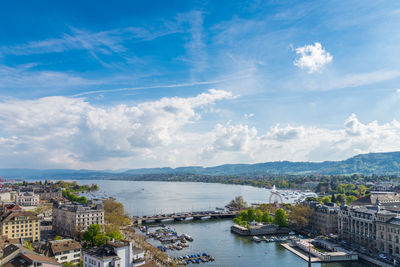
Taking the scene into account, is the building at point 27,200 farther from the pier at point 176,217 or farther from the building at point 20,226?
the building at point 20,226

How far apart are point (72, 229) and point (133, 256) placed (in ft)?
84.5

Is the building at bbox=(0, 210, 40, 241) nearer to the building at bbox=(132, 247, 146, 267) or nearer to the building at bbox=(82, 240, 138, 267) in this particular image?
the building at bbox=(82, 240, 138, 267)

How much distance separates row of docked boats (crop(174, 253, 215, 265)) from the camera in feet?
143

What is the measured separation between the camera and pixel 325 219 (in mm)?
59281

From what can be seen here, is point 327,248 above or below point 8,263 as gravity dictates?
below

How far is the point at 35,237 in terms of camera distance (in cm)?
4912

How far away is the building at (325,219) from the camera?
58.4m

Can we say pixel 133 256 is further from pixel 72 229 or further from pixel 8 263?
pixel 72 229

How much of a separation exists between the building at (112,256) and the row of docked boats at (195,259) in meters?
14.1

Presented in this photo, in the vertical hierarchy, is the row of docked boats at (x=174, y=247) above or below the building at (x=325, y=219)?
below

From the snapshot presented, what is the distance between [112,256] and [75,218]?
28.1 metres

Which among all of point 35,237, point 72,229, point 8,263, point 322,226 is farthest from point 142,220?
point 8,263

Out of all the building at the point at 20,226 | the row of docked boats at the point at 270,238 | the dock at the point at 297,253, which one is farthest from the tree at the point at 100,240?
the dock at the point at 297,253

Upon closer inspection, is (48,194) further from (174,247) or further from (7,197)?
(174,247)
